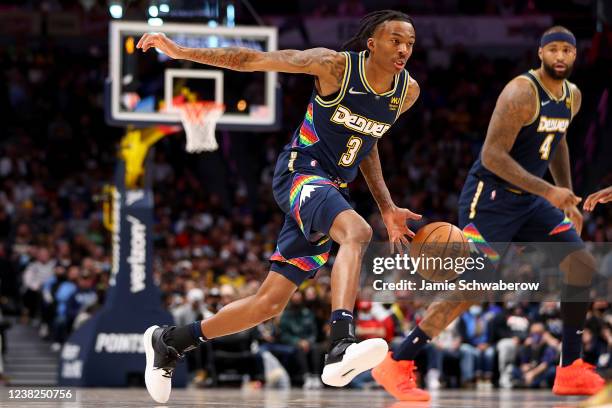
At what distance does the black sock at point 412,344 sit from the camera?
7992 mm

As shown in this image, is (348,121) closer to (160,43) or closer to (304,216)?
(304,216)

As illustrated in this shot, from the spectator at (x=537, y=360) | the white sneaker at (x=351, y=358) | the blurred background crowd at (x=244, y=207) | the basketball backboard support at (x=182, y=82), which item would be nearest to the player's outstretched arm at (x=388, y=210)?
the white sneaker at (x=351, y=358)

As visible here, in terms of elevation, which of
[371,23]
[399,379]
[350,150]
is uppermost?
[371,23]

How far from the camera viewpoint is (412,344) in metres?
8.03

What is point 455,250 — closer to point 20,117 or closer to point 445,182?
point 445,182

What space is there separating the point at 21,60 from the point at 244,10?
1127 cm

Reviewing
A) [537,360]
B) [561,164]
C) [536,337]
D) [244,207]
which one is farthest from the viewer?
[244,207]

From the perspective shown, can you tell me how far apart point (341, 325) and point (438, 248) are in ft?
3.61

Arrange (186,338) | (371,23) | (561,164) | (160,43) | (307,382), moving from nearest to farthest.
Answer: (160,43), (371,23), (186,338), (561,164), (307,382)

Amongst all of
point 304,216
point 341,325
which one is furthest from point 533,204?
point 341,325

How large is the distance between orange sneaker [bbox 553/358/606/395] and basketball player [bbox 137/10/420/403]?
6.03ft

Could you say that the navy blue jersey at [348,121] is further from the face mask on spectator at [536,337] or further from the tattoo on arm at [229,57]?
the face mask on spectator at [536,337]

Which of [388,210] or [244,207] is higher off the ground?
[388,210]

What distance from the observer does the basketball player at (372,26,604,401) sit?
25.0 ft
